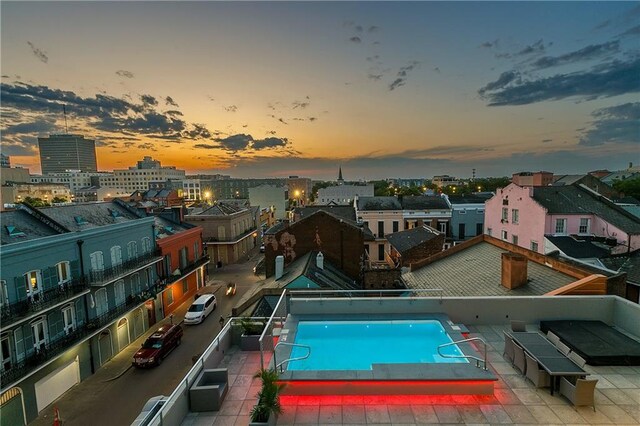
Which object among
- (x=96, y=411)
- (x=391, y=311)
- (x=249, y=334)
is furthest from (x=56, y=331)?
(x=391, y=311)

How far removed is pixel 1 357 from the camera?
13656 millimetres

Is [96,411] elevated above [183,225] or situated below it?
below

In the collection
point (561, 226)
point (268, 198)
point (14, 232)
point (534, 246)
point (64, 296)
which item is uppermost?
point (14, 232)

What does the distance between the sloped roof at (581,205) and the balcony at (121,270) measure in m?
34.5

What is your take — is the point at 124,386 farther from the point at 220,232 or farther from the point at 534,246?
the point at 534,246

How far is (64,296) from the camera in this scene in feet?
55.1

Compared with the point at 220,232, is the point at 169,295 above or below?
below

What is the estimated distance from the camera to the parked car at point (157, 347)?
19016 millimetres

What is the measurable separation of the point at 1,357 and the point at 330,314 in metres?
15.0

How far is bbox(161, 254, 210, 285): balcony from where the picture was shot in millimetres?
26600

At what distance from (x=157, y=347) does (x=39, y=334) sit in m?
6.08

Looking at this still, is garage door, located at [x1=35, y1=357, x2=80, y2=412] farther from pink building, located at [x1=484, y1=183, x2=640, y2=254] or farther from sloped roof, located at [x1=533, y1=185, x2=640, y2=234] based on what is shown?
sloped roof, located at [x1=533, y1=185, x2=640, y2=234]

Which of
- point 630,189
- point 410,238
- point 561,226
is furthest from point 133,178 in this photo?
point 630,189

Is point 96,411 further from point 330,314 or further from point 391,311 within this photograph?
point 391,311
